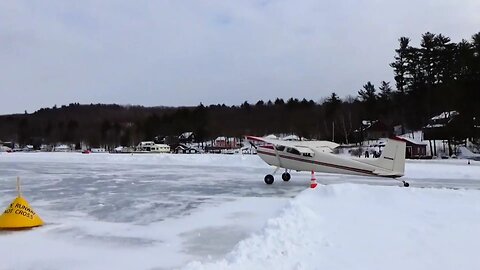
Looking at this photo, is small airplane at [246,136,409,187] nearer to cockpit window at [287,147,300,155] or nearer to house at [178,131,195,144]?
cockpit window at [287,147,300,155]

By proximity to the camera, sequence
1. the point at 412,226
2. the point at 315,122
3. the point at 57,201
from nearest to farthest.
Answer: the point at 412,226 → the point at 57,201 → the point at 315,122

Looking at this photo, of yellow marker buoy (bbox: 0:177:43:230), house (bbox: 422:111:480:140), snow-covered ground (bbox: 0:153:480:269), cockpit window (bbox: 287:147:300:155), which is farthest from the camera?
house (bbox: 422:111:480:140)

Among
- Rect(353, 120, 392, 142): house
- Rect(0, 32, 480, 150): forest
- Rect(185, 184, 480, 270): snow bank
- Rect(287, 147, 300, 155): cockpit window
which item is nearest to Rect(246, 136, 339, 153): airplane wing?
Rect(287, 147, 300, 155): cockpit window

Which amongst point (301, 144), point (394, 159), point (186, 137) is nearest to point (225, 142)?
point (186, 137)

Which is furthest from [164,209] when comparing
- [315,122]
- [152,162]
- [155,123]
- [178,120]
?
[155,123]

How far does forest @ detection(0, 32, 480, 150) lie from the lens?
1618 inches

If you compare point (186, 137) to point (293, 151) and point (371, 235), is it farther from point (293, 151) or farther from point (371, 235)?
point (371, 235)

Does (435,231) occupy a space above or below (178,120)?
below

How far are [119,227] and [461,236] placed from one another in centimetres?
558

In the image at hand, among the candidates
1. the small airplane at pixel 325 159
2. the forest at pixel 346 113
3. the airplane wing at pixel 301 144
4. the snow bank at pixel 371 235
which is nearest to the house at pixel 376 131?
the forest at pixel 346 113

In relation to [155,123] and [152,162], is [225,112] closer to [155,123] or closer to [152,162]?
[155,123]

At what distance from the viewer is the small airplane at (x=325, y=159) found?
14453mm

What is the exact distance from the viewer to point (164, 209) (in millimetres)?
10023

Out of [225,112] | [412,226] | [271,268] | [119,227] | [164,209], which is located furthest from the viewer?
[225,112]
